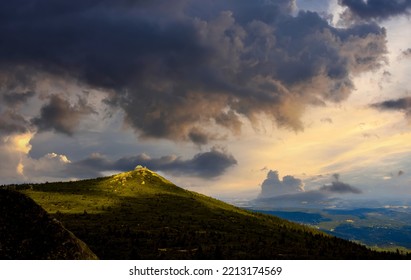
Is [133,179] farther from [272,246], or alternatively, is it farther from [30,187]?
[272,246]

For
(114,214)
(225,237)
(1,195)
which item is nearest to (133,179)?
(114,214)

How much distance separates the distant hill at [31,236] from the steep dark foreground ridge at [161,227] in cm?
1087

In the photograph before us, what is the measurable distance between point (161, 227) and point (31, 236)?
2987 centimetres

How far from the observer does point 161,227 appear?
176 feet

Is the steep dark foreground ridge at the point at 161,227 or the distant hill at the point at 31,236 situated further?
the steep dark foreground ridge at the point at 161,227

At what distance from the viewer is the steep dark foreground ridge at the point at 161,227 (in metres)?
40.0

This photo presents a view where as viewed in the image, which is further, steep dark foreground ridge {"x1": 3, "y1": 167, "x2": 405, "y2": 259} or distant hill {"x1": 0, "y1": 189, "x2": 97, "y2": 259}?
steep dark foreground ridge {"x1": 3, "y1": 167, "x2": 405, "y2": 259}

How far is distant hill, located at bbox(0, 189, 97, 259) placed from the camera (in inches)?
941

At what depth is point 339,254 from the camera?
1729 inches

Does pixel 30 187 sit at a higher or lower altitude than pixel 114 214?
higher

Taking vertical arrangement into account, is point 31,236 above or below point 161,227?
below

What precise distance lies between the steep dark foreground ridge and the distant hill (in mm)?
10871
